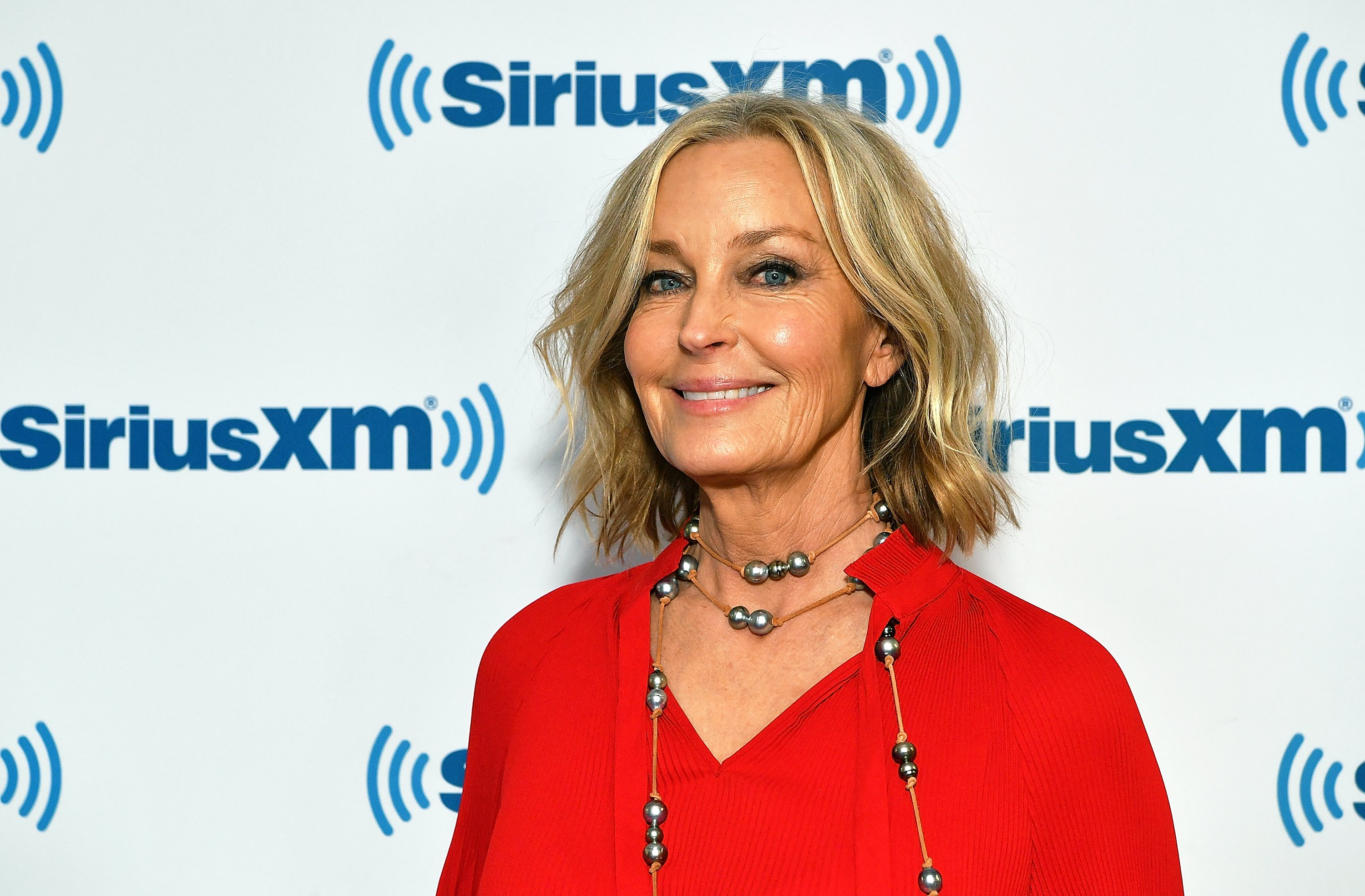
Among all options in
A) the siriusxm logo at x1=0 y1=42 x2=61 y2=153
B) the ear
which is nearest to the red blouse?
the ear

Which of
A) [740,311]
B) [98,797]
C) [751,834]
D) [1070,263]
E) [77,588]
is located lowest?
[98,797]

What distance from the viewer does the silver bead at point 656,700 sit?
50.3 inches

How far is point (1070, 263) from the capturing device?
1.85 meters

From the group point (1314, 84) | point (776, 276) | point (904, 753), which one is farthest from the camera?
point (1314, 84)

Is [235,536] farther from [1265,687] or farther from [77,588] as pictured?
[1265,687]

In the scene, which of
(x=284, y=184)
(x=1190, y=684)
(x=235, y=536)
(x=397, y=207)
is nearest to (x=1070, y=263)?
(x=1190, y=684)

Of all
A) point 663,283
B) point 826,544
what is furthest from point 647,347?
point 826,544

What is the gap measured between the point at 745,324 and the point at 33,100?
4.77 ft

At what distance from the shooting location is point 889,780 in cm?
117

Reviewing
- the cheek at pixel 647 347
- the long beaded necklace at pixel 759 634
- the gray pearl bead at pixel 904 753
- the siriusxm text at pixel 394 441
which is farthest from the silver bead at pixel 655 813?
the siriusxm text at pixel 394 441

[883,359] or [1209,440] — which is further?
[1209,440]

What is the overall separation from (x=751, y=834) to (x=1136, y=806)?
1.40ft

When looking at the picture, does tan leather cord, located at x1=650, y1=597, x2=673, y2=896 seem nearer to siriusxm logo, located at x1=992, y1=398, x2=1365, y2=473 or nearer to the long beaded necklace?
the long beaded necklace

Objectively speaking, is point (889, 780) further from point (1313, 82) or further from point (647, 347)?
point (1313, 82)
